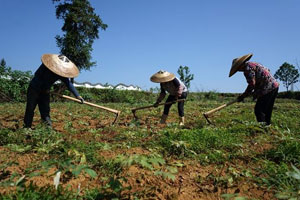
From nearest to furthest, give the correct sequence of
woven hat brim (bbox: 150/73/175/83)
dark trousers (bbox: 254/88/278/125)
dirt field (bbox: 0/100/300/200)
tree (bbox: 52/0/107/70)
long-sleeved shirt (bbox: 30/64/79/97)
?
dirt field (bbox: 0/100/300/200), long-sleeved shirt (bbox: 30/64/79/97), dark trousers (bbox: 254/88/278/125), woven hat brim (bbox: 150/73/175/83), tree (bbox: 52/0/107/70)

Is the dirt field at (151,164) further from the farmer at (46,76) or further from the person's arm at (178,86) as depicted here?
the person's arm at (178,86)

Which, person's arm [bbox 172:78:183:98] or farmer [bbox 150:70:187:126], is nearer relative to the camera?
farmer [bbox 150:70:187:126]

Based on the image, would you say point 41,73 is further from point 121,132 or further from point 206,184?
point 206,184

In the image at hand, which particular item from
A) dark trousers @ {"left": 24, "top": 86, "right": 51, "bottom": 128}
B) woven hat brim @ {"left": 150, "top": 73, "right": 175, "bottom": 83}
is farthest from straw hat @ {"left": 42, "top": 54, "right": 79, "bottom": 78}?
woven hat brim @ {"left": 150, "top": 73, "right": 175, "bottom": 83}

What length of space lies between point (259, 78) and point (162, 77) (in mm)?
2141

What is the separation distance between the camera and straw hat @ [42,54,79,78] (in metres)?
3.89

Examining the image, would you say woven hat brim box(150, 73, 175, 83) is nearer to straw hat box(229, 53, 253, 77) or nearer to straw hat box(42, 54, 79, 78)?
straw hat box(229, 53, 253, 77)

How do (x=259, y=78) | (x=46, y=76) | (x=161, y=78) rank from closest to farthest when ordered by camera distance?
(x=46, y=76) < (x=259, y=78) < (x=161, y=78)

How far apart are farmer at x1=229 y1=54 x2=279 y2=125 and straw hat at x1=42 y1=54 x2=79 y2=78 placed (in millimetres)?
3207

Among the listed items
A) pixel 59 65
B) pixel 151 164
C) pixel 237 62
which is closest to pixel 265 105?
pixel 237 62

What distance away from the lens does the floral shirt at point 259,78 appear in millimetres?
4398

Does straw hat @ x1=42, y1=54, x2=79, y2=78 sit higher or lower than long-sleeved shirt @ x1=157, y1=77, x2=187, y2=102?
higher

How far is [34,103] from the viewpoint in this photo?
4312 mm

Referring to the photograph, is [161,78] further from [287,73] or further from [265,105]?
[287,73]
